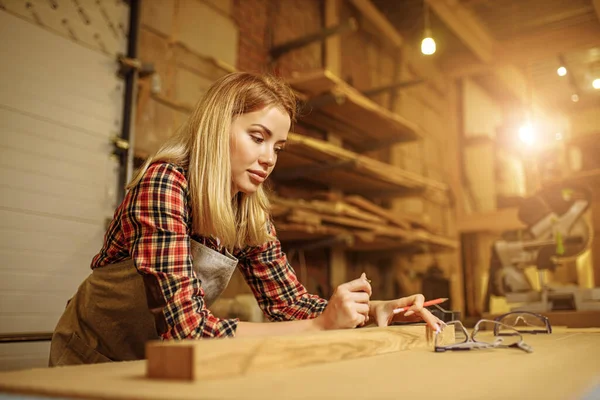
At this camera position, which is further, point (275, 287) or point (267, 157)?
point (275, 287)

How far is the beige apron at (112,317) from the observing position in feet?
5.37

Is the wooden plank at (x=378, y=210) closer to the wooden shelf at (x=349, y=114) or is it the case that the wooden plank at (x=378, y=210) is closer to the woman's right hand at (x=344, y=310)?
the wooden shelf at (x=349, y=114)

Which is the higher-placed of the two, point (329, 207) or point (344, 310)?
point (329, 207)

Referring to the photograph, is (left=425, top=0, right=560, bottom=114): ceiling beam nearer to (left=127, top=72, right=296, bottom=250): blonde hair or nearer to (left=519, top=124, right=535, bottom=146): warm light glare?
(left=519, top=124, right=535, bottom=146): warm light glare

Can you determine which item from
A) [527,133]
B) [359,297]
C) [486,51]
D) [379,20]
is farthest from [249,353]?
[486,51]

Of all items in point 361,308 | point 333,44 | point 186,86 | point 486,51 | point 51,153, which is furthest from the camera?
point 486,51


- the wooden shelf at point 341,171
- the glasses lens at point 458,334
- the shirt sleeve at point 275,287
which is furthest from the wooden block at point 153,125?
the glasses lens at point 458,334

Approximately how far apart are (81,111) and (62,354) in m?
1.56

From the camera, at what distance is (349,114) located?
427 centimetres

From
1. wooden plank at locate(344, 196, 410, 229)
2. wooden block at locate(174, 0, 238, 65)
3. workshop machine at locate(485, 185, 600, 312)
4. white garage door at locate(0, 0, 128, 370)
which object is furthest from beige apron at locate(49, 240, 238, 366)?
wooden plank at locate(344, 196, 410, 229)

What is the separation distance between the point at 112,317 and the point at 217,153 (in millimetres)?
607

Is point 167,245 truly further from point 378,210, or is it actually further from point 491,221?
point 491,221

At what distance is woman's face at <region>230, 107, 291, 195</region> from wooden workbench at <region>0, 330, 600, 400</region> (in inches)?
29.7

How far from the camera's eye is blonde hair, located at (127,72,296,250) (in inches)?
60.5
